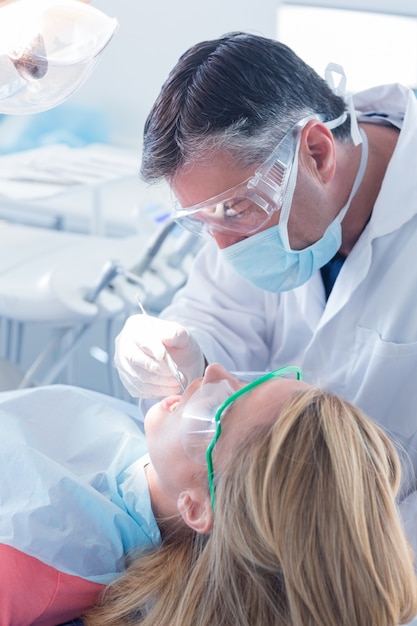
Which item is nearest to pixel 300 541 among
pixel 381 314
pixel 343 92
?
pixel 381 314

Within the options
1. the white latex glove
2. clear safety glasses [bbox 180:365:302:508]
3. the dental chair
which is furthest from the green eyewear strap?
the dental chair

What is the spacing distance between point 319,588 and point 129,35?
114 inches

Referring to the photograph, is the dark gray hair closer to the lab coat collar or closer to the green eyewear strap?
the lab coat collar

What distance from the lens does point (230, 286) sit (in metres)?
1.86

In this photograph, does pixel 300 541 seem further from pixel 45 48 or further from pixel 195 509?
pixel 45 48

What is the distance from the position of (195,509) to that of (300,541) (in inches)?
8.4

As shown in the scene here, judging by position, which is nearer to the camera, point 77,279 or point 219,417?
point 219,417

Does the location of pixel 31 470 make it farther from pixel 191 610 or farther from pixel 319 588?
pixel 319 588

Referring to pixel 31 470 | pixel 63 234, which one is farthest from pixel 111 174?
pixel 31 470

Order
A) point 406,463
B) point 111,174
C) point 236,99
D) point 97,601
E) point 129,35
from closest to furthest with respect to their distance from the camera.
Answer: point 97,601, point 236,99, point 406,463, point 111,174, point 129,35

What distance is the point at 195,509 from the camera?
1270mm

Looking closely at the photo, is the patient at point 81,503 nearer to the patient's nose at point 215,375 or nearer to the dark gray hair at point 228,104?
the patient's nose at point 215,375

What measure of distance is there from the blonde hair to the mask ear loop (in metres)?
→ 0.54

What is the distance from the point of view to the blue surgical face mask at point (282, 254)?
1.49 metres
